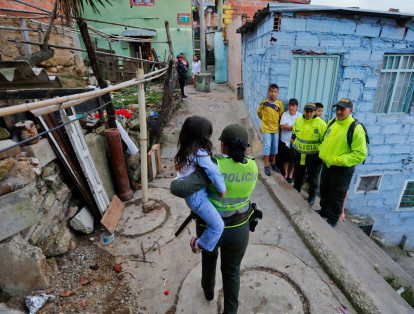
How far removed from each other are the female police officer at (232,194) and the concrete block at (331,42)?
4.11 m

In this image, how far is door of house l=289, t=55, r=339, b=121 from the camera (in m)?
4.88

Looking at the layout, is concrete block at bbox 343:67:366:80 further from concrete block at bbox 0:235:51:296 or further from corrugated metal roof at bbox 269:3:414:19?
concrete block at bbox 0:235:51:296

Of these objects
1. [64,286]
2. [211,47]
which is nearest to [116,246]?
[64,286]

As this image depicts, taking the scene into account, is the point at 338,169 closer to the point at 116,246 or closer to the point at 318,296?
the point at 318,296

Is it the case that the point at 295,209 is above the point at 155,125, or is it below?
below

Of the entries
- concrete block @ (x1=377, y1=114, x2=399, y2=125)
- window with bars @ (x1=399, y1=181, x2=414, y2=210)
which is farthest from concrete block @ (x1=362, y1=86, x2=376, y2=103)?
window with bars @ (x1=399, y1=181, x2=414, y2=210)

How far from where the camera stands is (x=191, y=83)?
48.2 feet

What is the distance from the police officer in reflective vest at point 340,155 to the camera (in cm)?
326

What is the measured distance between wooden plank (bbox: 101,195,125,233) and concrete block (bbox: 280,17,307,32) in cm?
437

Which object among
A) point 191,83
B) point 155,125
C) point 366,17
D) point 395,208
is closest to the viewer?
point 366,17

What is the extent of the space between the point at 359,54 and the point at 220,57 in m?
11.3

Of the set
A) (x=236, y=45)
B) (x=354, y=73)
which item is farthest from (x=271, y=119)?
(x=236, y=45)

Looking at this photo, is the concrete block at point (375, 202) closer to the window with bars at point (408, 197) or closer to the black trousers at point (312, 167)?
the window with bars at point (408, 197)

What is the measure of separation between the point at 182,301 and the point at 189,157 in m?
1.66
